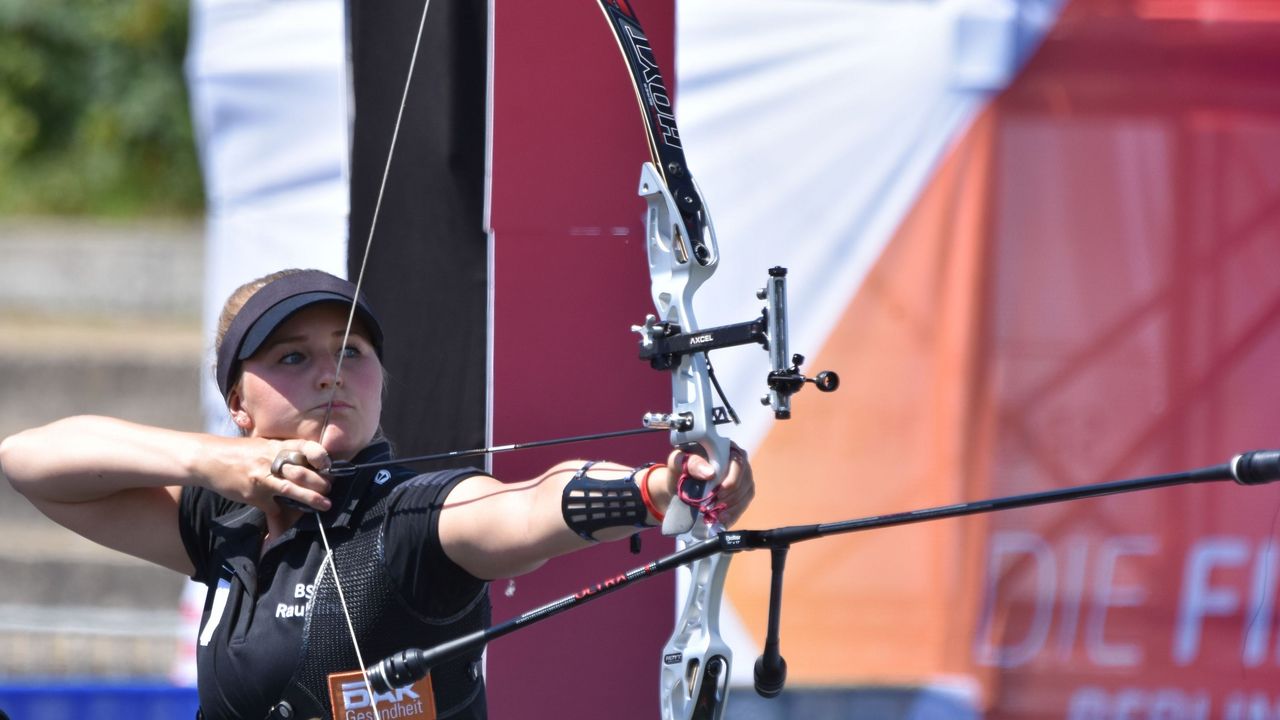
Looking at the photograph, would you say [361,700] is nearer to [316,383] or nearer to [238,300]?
[316,383]

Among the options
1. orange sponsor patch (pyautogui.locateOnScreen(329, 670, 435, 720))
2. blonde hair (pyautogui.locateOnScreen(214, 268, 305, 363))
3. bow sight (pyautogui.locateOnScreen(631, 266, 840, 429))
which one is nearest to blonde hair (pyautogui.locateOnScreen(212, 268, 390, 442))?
blonde hair (pyautogui.locateOnScreen(214, 268, 305, 363))

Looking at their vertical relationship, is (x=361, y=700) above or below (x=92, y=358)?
above

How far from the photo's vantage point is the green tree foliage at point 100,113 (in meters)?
9.16

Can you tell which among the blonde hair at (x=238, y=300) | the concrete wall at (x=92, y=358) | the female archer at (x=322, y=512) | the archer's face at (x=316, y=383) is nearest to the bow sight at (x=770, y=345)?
the female archer at (x=322, y=512)

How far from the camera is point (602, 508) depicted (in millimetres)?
1182

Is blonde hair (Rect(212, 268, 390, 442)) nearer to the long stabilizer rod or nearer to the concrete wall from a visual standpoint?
the long stabilizer rod

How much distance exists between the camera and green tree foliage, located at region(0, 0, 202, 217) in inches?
360

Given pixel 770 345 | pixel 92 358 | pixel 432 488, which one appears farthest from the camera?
pixel 92 358

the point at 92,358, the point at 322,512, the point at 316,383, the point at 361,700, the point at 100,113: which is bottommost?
the point at 92,358

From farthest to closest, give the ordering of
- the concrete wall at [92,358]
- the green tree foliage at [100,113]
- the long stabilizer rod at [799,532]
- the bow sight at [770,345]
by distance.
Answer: the green tree foliage at [100,113], the concrete wall at [92,358], the bow sight at [770,345], the long stabilizer rod at [799,532]

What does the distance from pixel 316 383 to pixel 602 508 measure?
1.24ft

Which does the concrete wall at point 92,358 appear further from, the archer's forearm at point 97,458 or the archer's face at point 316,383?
the archer's face at point 316,383

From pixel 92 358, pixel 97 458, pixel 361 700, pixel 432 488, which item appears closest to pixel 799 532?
pixel 432 488

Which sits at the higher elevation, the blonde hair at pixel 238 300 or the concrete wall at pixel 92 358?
the blonde hair at pixel 238 300
